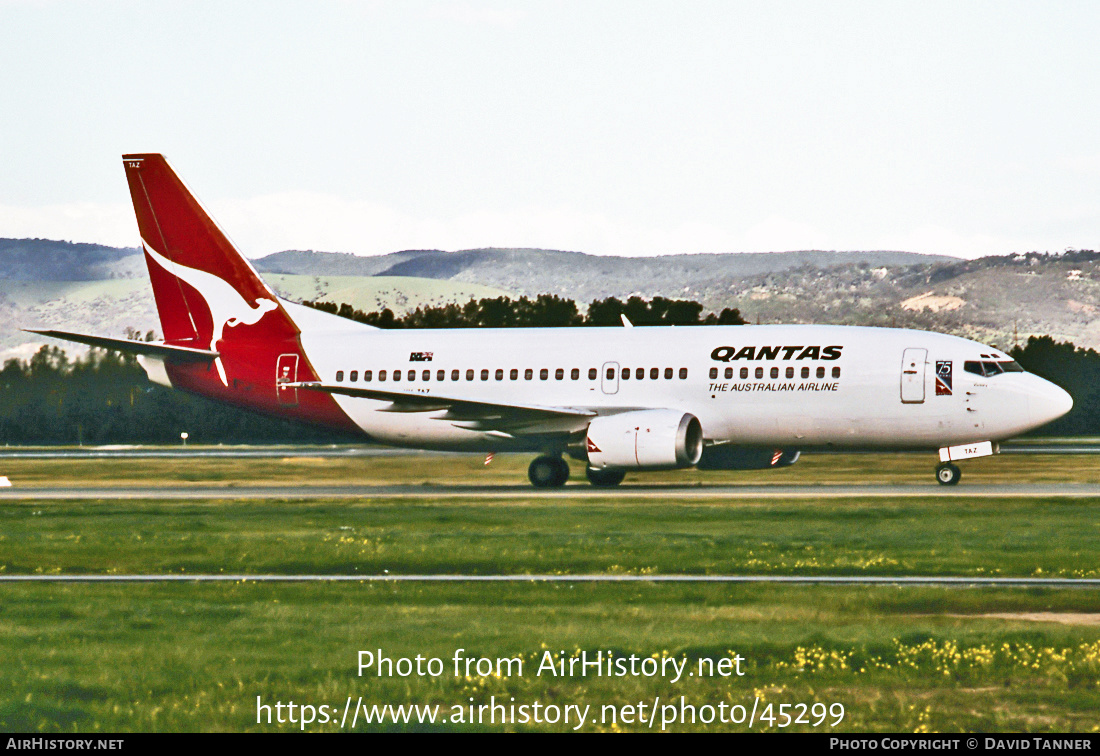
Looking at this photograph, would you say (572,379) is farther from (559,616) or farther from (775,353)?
(559,616)

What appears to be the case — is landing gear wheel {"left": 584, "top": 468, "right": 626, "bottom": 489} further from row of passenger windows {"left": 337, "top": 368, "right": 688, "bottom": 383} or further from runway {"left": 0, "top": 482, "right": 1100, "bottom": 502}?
row of passenger windows {"left": 337, "top": 368, "right": 688, "bottom": 383}

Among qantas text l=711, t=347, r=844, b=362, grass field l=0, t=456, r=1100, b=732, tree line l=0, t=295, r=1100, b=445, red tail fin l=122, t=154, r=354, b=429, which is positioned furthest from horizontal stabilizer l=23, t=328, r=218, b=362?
tree line l=0, t=295, r=1100, b=445

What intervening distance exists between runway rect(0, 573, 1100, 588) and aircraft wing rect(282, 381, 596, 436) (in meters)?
18.0

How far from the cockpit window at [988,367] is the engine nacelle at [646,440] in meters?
6.85

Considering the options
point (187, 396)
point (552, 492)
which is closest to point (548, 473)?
point (552, 492)

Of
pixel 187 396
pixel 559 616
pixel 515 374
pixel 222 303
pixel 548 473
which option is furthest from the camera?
pixel 187 396

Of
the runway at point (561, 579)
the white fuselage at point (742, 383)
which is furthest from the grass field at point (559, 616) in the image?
the white fuselage at point (742, 383)

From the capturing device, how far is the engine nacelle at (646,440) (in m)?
35.5

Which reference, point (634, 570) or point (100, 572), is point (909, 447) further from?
point (100, 572)

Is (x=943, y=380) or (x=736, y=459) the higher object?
(x=943, y=380)

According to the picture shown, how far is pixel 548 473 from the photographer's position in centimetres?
3856

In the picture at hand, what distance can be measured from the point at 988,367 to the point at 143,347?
74.7 ft

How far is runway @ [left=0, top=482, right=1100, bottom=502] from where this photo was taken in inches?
1292

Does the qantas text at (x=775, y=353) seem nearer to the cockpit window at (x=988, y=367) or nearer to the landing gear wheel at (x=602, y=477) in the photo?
the cockpit window at (x=988, y=367)
